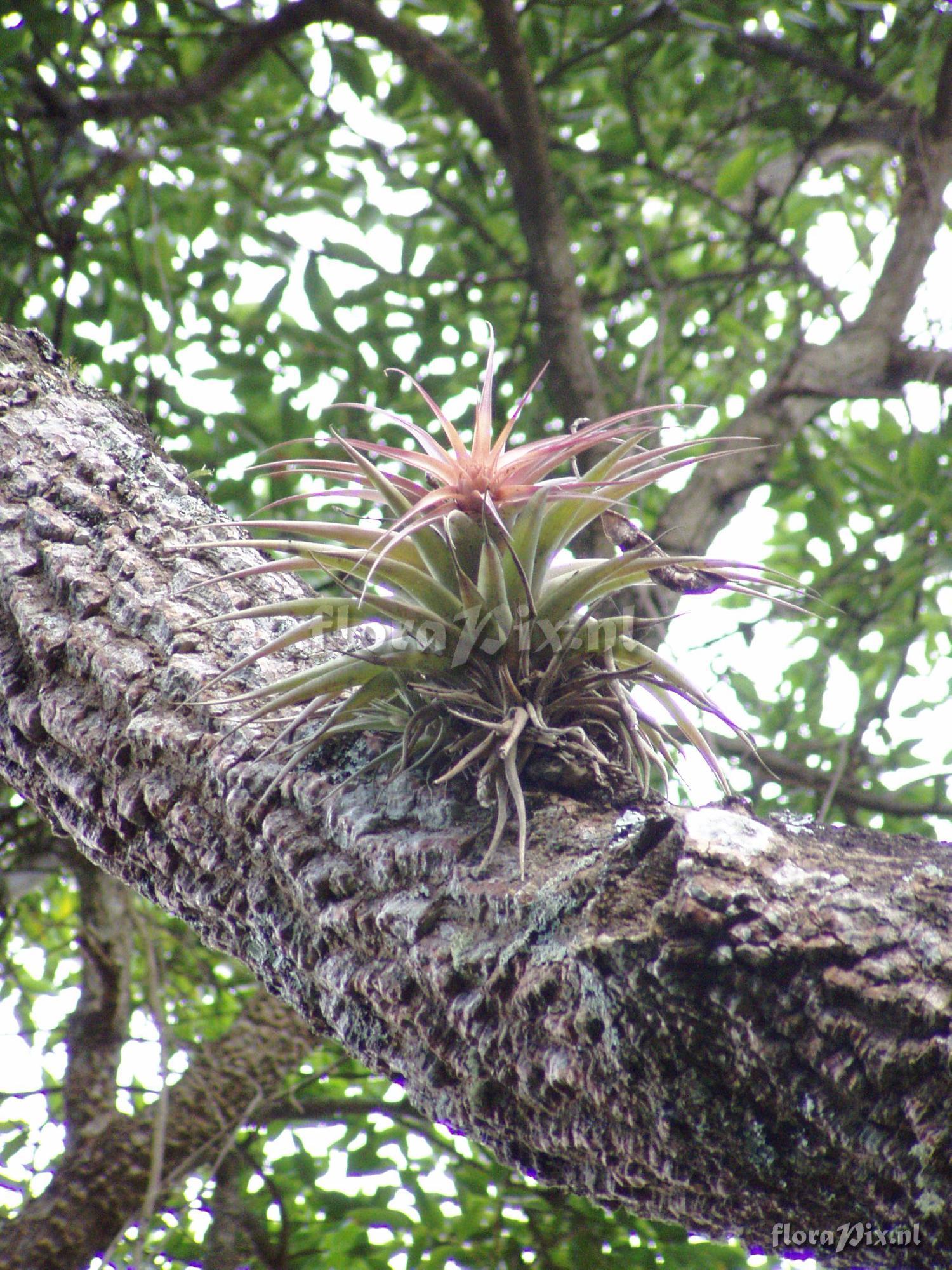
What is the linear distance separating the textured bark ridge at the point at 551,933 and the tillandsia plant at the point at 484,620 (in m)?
0.06

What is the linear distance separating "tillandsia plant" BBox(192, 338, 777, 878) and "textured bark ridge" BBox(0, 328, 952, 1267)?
58 millimetres

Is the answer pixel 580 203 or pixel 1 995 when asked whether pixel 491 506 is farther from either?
pixel 1 995

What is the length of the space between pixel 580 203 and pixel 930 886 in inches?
119

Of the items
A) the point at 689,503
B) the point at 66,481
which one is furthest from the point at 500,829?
the point at 689,503

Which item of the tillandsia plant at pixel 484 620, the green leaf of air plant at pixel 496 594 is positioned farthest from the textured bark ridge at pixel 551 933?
the green leaf of air plant at pixel 496 594

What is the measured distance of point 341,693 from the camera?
1.13 m

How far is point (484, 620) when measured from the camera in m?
1.03

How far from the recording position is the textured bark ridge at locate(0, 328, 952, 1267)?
26.8 inches

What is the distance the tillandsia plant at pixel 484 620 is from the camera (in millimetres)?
1009

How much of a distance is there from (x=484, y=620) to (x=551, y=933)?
13.6 inches

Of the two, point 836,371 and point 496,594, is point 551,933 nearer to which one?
point 496,594

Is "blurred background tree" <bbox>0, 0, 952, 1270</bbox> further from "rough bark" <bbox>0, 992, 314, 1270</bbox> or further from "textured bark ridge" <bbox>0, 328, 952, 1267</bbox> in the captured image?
"textured bark ridge" <bbox>0, 328, 952, 1267</bbox>

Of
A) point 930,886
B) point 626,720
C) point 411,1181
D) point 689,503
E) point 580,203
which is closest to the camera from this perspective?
point 930,886

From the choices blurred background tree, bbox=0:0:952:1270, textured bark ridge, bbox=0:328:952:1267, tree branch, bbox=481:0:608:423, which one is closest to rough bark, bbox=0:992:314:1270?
blurred background tree, bbox=0:0:952:1270
